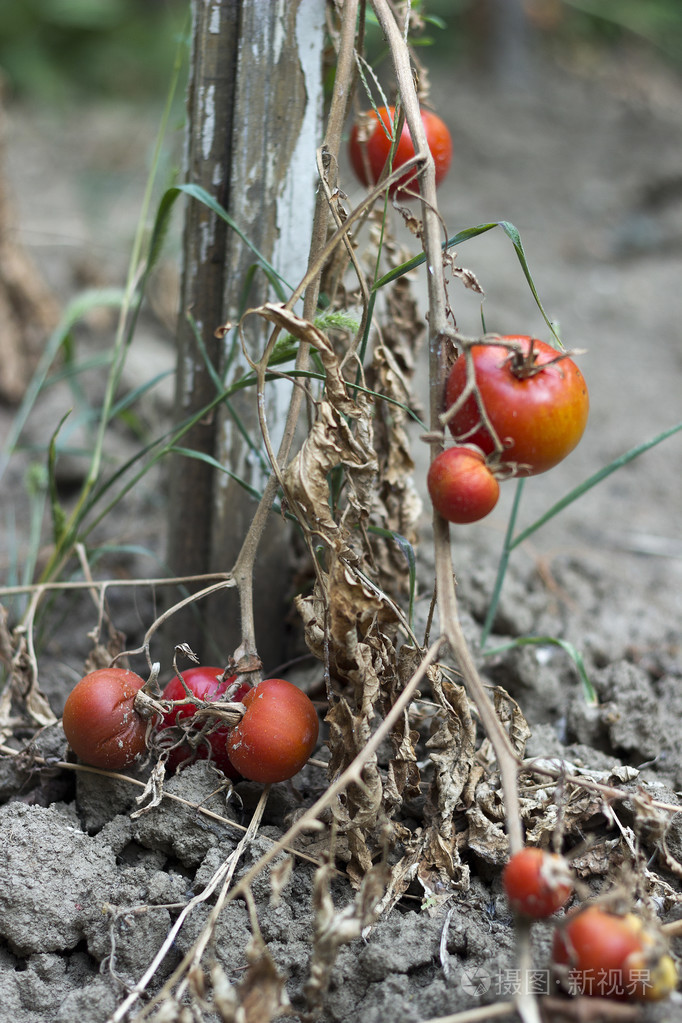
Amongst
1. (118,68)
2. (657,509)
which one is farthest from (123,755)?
(118,68)

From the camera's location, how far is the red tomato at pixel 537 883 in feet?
2.06

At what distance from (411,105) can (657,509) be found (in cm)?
143

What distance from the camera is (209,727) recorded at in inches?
37.2

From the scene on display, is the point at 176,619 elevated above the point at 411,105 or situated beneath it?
situated beneath

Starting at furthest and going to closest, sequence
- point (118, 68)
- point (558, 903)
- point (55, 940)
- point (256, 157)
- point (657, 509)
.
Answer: point (118, 68)
point (657, 509)
point (256, 157)
point (55, 940)
point (558, 903)

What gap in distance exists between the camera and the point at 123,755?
94 cm

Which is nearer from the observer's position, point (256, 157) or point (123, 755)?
point (123, 755)

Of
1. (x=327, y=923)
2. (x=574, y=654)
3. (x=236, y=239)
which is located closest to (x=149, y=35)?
(x=236, y=239)

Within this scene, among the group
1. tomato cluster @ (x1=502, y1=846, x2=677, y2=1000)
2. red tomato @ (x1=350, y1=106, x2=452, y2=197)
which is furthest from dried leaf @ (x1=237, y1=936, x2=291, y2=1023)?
red tomato @ (x1=350, y1=106, x2=452, y2=197)

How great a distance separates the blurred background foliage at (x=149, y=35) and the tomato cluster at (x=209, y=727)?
192 inches

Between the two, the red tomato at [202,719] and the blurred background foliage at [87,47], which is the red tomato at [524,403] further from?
the blurred background foliage at [87,47]

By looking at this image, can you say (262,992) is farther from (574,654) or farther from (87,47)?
(87,47)

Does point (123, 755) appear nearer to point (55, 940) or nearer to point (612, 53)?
point (55, 940)

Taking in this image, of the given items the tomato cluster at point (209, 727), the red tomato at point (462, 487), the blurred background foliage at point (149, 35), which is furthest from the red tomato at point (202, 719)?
the blurred background foliage at point (149, 35)
